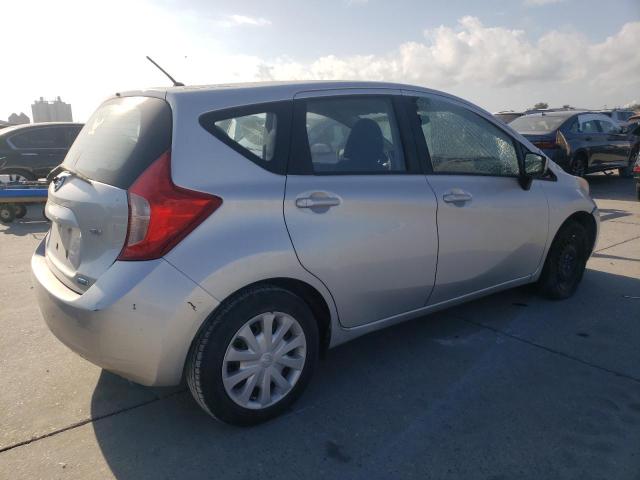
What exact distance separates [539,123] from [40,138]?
10.5 m

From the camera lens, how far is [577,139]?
11.2 m

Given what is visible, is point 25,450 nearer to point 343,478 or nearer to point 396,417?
point 343,478

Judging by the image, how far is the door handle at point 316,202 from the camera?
8.80ft

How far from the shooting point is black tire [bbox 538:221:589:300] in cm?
436

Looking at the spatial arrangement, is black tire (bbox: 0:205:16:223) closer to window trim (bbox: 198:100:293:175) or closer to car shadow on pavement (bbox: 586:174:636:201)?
window trim (bbox: 198:100:293:175)

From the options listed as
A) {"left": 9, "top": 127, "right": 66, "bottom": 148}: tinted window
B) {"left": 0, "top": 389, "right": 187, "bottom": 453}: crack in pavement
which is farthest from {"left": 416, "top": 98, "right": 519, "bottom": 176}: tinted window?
{"left": 9, "top": 127, "right": 66, "bottom": 148}: tinted window

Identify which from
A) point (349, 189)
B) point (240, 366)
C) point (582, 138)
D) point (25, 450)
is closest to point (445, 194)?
point (349, 189)

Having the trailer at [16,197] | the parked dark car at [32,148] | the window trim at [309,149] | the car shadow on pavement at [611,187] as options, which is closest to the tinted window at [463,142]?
the window trim at [309,149]

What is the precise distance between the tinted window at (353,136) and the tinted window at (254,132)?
0.71 ft

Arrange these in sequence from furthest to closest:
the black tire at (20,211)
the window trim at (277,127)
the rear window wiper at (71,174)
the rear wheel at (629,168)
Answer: the rear wheel at (629,168) < the black tire at (20,211) < the rear window wiper at (71,174) < the window trim at (277,127)

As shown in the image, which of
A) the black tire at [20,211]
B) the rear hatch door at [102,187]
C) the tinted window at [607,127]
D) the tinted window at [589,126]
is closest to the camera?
the rear hatch door at [102,187]

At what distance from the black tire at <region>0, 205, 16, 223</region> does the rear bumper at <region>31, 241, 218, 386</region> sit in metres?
7.47

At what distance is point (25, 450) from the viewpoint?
8.36 ft

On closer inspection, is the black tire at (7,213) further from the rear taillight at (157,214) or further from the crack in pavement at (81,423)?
the rear taillight at (157,214)
